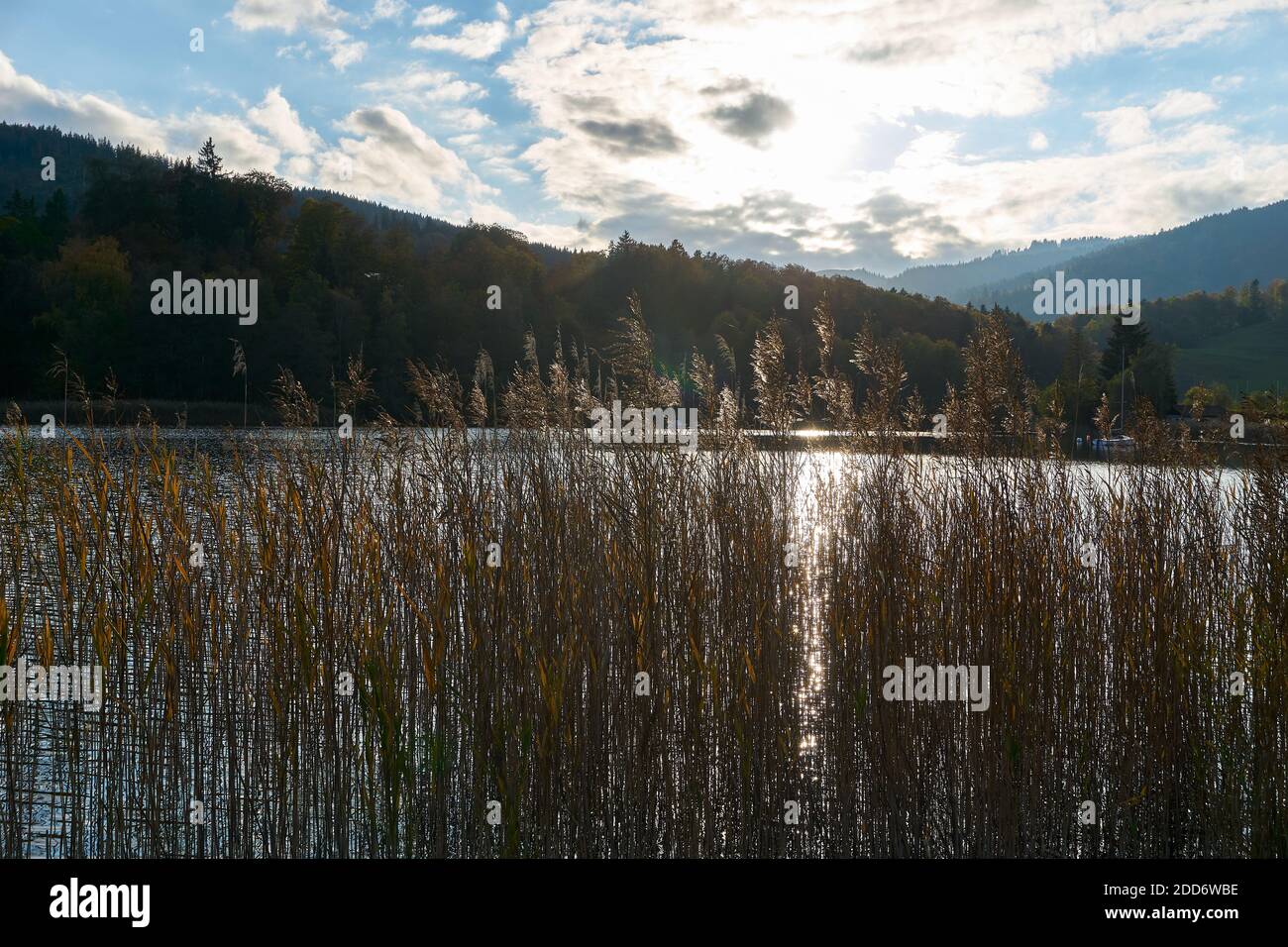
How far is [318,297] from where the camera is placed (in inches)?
1973

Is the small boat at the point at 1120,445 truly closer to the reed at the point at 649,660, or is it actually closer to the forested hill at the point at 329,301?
the reed at the point at 649,660

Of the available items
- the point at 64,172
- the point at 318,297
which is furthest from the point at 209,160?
the point at 64,172

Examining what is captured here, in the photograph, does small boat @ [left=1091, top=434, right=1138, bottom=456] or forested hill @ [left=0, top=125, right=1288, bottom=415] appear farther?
forested hill @ [left=0, top=125, right=1288, bottom=415]

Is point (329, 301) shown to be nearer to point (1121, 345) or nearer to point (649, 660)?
point (1121, 345)

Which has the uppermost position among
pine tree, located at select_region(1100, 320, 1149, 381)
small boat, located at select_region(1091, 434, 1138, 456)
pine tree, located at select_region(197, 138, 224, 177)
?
pine tree, located at select_region(197, 138, 224, 177)

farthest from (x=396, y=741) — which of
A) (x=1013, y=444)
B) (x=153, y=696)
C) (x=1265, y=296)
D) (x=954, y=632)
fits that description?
(x=1265, y=296)

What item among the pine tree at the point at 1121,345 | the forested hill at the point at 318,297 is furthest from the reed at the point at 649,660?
the pine tree at the point at 1121,345

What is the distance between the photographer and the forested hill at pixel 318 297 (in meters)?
44.8

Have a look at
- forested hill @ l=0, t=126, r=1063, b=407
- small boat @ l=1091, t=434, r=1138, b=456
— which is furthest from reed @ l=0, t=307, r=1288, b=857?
forested hill @ l=0, t=126, r=1063, b=407

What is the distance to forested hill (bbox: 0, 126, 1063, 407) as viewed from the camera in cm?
4475

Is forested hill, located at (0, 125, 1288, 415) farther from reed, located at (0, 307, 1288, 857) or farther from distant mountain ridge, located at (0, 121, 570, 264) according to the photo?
distant mountain ridge, located at (0, 121, 570, 264)
